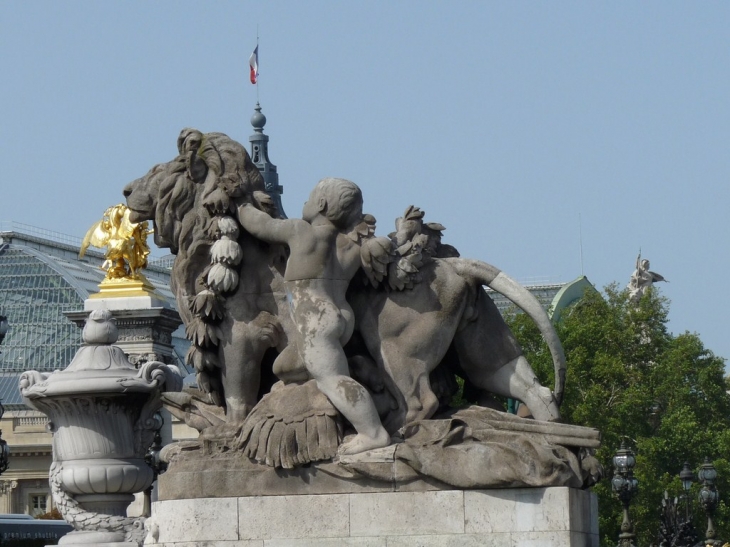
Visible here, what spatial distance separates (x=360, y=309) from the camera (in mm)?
12164

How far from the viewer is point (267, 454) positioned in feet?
38.6

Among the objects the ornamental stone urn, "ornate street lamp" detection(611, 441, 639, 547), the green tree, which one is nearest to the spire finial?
the green tree

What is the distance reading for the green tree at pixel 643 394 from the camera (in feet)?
163

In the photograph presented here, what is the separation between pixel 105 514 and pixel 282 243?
3.24m

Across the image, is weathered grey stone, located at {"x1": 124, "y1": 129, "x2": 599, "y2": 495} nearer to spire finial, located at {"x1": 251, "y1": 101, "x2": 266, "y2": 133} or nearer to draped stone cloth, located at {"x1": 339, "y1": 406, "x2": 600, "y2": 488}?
draped stone cloth, located at {"x1": 339, "y1": 406, "x2": 600, "y2": 488}

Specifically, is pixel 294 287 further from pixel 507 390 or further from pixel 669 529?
pixel 669 529

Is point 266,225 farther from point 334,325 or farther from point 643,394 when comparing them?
point 643,394

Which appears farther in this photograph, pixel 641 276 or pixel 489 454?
pixel 641 276

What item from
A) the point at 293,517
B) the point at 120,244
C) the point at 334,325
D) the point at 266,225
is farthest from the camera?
the point at 120,244

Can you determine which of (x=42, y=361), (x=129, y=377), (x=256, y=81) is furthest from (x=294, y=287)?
(x=42, y=361)

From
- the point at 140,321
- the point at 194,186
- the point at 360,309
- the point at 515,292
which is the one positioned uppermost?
the point at 140,321

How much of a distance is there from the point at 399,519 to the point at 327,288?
1.44m

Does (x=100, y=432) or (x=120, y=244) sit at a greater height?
(x=120, y=244)

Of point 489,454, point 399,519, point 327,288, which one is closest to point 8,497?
point 327,288
